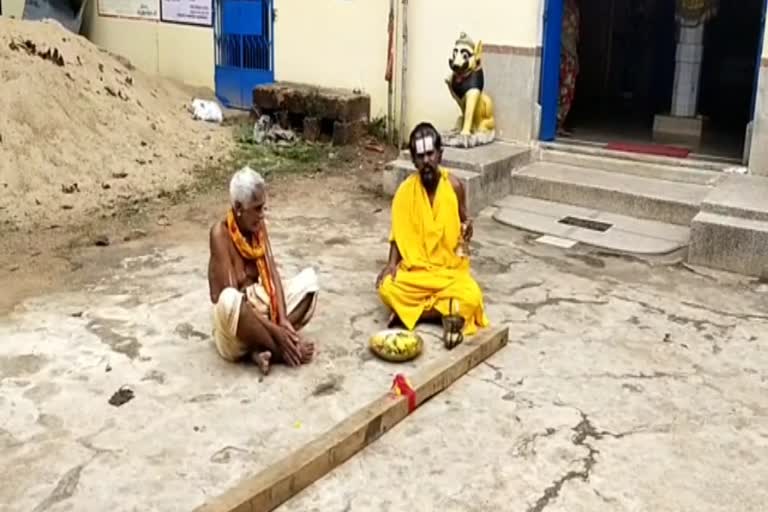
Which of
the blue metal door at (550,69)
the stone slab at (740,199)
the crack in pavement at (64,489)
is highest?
the blue metal door at (550,69)

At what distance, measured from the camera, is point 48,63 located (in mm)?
8703

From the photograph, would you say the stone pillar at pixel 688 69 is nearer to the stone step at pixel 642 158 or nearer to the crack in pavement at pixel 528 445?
the stone step at pixel 642 158

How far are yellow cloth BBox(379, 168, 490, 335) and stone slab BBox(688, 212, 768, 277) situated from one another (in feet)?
6.86

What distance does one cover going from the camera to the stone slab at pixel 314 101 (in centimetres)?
915

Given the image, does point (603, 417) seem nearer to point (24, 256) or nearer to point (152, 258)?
point (152, 258)

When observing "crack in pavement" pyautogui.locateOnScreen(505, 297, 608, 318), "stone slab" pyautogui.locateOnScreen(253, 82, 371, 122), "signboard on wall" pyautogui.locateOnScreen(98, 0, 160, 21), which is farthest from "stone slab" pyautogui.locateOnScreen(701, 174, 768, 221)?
"signboard on wall" pyautogui.locateOnScreen(98, 0, 160, 21)

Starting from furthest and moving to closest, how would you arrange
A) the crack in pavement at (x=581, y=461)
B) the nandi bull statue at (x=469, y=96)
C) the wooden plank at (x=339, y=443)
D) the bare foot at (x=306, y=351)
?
the nandi bull statue at (x=469, y=96)
the bare foot at (x=306, y=351)
the crack in pavement at (x=581, y=461)
the wooden plank at (x=339, y=443)

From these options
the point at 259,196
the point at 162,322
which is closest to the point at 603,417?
the point at 259,196

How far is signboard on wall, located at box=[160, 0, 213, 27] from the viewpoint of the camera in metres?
10.8

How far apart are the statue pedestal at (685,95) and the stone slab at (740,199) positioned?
2.09 metres

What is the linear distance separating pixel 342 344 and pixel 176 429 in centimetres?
114

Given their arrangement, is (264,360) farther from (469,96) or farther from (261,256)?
(469,96)

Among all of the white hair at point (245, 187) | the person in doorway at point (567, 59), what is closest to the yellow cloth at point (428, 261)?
the white hair at point (245, 187)

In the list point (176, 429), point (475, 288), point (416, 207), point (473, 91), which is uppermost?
point (473, 91)
